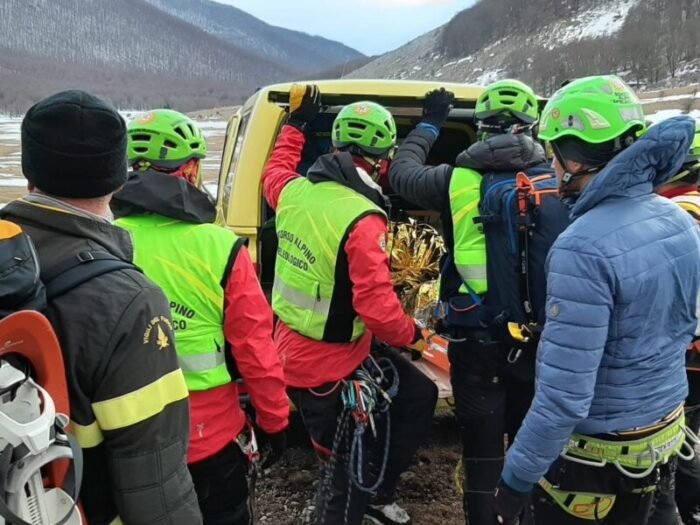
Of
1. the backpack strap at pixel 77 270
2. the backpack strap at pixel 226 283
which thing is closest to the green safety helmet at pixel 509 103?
the backpack strap at pixel 226 283

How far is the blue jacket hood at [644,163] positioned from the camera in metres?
1.86

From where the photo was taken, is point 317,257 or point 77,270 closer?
point 77,270

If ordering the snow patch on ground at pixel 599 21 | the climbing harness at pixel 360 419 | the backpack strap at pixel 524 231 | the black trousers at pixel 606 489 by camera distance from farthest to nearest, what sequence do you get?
the snow patch on ground at pixel 599 21, the climbing harness at pixel 360 419, the backpack strap at pixel 524 231, the black trousers at pixel 606 489

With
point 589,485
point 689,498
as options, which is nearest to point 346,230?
point 589,485

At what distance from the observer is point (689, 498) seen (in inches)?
124

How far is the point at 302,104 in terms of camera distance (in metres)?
3.66

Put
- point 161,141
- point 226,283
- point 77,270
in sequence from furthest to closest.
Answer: point 161,141 < point 226,283 < point 77,270

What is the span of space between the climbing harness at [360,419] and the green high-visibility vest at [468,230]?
761mm

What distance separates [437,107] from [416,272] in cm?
128

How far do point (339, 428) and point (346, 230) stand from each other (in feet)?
3.41

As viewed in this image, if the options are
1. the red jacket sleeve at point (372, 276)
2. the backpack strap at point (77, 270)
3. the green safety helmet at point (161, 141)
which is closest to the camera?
the backpack strap at point (77, 270)

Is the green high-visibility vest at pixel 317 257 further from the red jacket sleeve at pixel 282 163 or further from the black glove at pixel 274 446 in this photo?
the black glove at pixel 274 446

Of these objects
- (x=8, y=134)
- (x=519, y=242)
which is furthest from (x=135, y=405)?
(x=8, y=134)

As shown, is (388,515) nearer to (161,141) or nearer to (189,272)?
(189,272)
